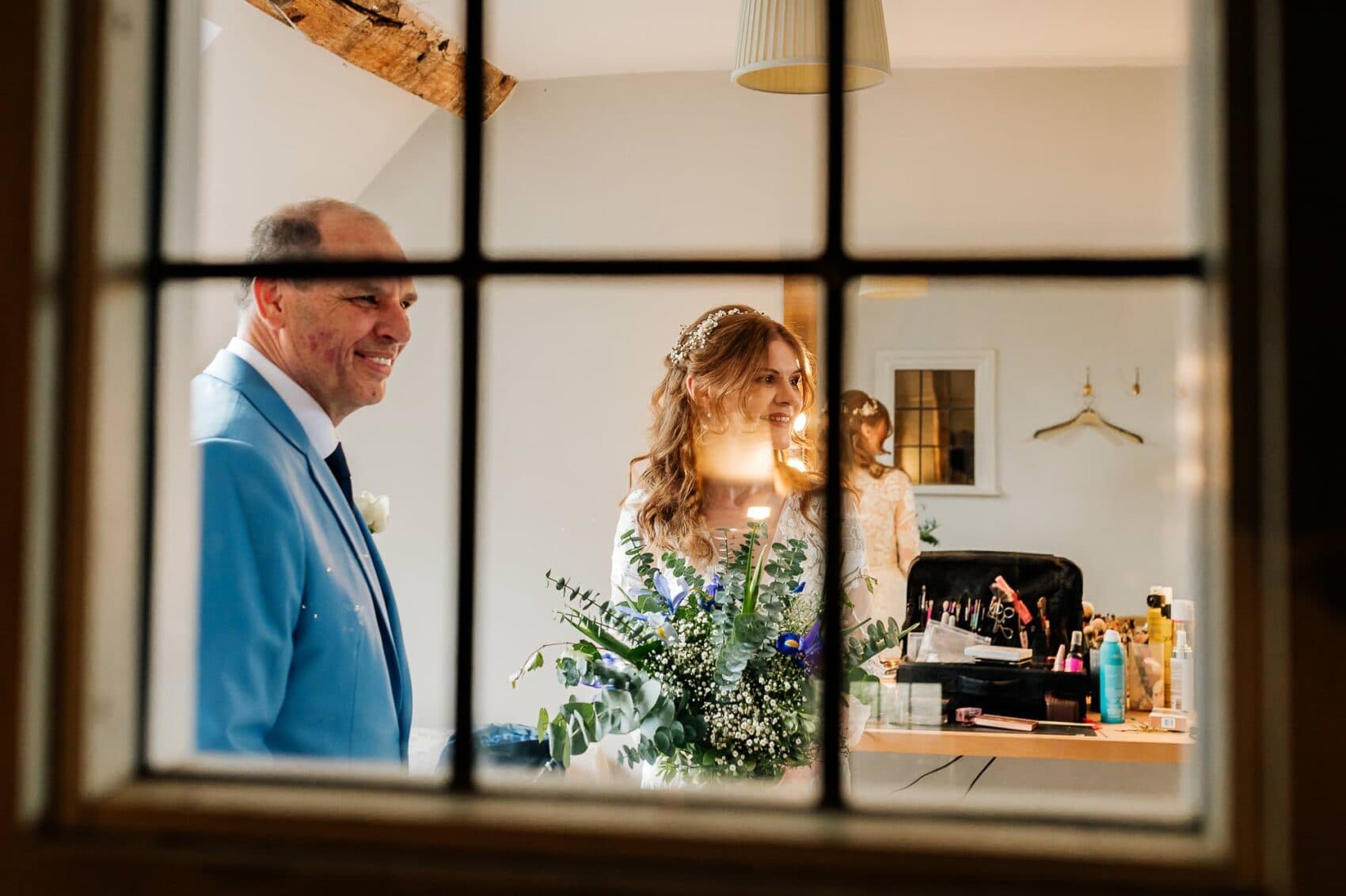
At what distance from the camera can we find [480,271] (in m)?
0.65

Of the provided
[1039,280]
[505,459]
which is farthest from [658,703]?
[505,459]

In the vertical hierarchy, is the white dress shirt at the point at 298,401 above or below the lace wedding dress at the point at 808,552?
above

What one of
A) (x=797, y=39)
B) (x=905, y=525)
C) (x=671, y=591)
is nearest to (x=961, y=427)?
(x=905, y=525)

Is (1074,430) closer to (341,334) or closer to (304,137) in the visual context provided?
(304,137)

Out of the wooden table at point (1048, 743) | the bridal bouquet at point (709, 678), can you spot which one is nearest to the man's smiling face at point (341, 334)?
the bridal bouquet at point (709, 678)

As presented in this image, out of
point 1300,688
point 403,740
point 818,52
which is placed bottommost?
point 403,740

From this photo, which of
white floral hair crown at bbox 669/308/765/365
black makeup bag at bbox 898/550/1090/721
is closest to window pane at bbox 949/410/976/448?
black makeup bag at bbox 898/550/1090/721

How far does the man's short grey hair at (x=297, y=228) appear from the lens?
170 cm

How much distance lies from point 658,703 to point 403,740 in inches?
15.3

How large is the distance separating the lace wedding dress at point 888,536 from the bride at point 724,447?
110 cm

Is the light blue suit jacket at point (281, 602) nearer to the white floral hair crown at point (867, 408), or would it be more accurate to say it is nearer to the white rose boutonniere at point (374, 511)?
the white rose boutonniere at point (374, 511)

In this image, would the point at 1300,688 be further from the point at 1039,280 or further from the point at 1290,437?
the point at 1039,280

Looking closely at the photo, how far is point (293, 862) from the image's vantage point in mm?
591

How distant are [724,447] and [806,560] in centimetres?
83
